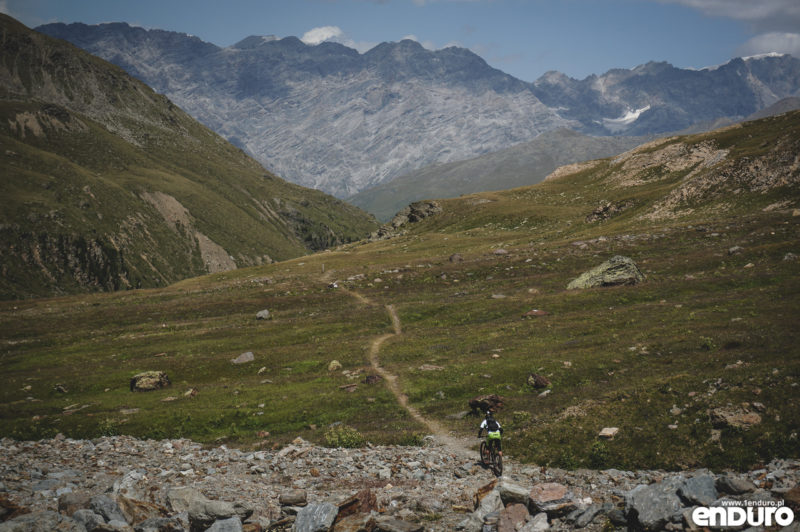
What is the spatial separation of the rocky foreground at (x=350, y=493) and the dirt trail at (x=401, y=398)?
1.05 m

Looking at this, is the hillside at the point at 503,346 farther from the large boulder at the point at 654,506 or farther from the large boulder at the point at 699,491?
the large boulder at the point at 654,506

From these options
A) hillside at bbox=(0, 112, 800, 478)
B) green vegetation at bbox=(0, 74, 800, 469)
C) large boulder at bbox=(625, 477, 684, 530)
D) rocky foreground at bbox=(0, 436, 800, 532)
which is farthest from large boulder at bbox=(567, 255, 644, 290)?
large boulder at bbox=(625, 477, 684, 530)

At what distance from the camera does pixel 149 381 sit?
46969 mm

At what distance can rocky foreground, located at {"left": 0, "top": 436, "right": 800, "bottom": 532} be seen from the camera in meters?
16.1

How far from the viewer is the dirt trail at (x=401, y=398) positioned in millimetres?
28505

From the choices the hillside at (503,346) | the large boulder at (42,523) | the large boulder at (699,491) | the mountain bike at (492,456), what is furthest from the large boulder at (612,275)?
the large boulder at (42,523)

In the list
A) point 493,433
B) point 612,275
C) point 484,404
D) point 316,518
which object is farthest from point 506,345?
point 316,518

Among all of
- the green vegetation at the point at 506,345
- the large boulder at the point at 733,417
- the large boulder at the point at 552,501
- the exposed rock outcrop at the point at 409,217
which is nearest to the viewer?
the large boulder at the point at 552,501

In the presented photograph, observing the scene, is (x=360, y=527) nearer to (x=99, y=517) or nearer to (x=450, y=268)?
(x=99, y=517)

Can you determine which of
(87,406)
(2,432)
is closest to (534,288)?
(87,406)

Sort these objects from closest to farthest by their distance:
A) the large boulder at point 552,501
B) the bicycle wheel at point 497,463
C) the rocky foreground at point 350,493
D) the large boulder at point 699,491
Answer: the large boulder at point 699,491 < the rocky foreground at point 350,493 < the large boulder at point 552,501 < the bicycle wheel at point 497,463

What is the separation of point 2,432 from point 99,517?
2937cm

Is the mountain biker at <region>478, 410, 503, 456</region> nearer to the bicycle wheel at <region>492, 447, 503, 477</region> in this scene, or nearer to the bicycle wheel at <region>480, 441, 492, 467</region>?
the bicycle wheel at <region>492, 447, 503, 477</region>

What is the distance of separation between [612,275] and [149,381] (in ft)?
184
